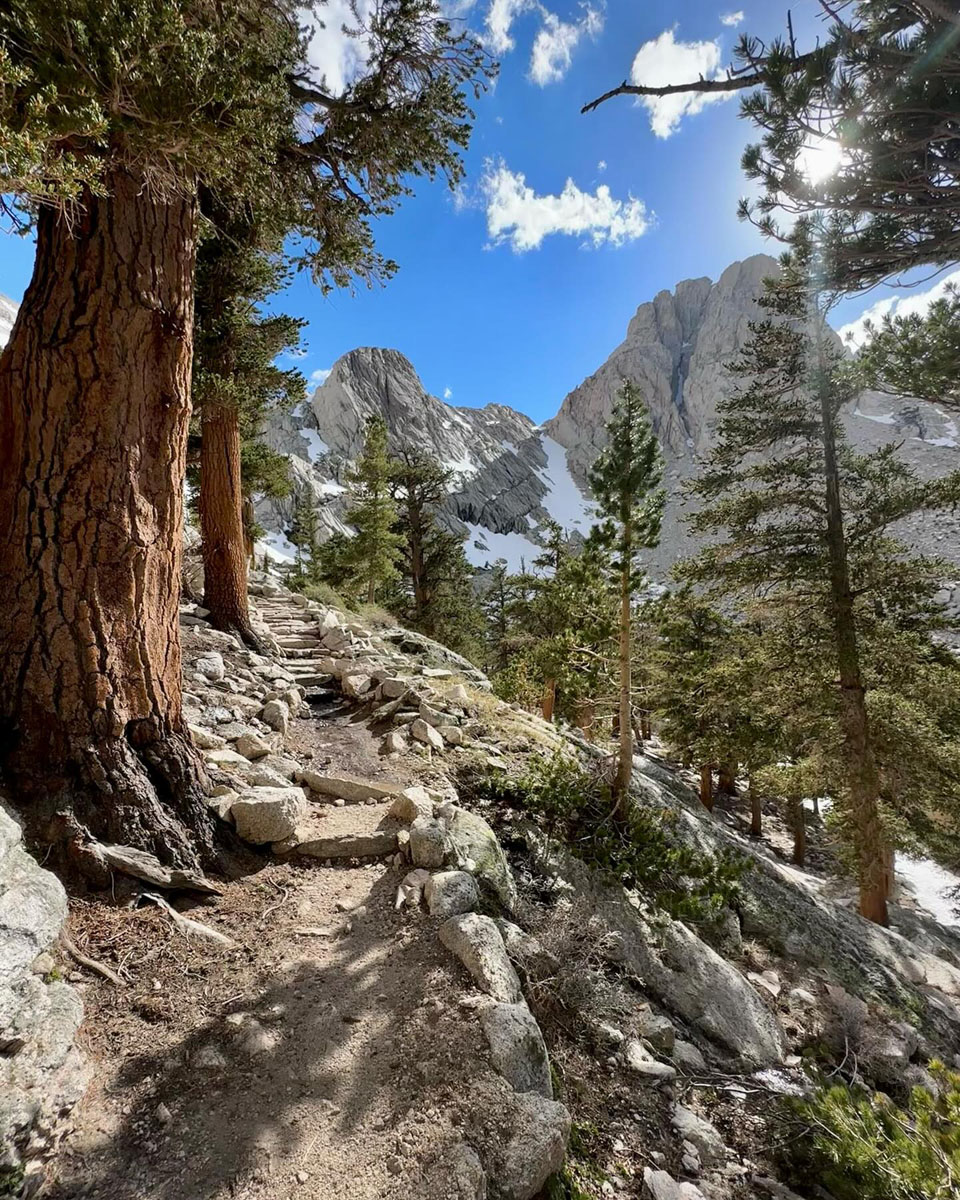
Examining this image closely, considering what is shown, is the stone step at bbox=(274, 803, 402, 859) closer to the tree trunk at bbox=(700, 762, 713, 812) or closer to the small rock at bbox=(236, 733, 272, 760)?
the small rock at bbox=(236, 733, 272, 760)

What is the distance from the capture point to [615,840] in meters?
4.76

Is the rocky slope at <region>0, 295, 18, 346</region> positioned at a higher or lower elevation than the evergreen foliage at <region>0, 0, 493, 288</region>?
higher

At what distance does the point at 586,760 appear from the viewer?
607 cm

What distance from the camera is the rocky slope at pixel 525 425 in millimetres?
75750

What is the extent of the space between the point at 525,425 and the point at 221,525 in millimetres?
108921

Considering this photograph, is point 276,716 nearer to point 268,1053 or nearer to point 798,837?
point 268,1053

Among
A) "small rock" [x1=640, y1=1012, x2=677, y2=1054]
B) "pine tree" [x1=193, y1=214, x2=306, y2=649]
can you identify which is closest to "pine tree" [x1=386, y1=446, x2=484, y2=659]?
"pine tree" [x1=193, y1=214, x2=306, y2=649]

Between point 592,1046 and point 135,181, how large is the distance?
5814 mm

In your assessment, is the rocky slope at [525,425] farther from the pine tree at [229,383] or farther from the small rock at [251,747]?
the small rock at [251,747]

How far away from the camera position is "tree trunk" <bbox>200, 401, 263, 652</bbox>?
25.4ft

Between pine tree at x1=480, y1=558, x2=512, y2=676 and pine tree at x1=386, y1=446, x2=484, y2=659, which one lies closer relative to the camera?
pine tree at x1=386, y1=446, x2=484, y2=659

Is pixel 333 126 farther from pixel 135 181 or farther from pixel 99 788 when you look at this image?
pixel 99 788

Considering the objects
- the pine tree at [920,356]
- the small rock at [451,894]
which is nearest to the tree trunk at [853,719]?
the pine tree at [920,356]

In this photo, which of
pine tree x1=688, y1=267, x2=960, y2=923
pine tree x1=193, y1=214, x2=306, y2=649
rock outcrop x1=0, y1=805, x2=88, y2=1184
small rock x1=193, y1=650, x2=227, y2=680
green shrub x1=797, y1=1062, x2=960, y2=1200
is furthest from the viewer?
pine tree x1=688, y1=267, x2=960, y2=923
